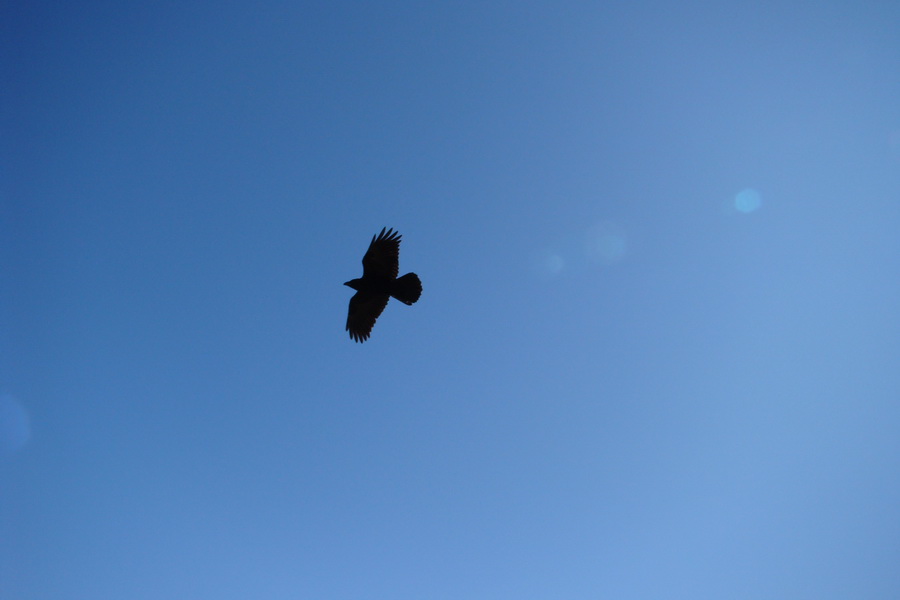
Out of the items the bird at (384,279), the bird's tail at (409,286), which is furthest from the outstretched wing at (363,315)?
the bird's tail at (409,286)

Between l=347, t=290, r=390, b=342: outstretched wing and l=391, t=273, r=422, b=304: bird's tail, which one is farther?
l=347, t=290, r=390, b=342: outstretched wing

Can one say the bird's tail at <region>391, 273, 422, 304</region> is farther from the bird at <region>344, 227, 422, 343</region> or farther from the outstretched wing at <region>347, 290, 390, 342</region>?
the outstretched wing at <region>347, 290, 390, 342</region>

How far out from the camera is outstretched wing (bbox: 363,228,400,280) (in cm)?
1087

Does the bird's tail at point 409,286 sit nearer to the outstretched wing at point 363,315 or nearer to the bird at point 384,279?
the bird at point 384,279

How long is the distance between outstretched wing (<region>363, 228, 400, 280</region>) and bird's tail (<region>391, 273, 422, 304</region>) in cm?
28

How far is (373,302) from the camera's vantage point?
11.9 metres

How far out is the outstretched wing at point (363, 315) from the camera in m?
11.8

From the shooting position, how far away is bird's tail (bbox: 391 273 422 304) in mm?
10906

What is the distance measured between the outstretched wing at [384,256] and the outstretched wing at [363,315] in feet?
3.35

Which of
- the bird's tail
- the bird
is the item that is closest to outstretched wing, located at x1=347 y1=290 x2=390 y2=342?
the bird

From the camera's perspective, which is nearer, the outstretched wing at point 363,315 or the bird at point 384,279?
the bird at point 384,279

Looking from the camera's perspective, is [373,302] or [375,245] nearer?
[375,245]

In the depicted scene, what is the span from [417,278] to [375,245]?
4.11ft

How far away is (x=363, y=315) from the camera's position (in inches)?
474
